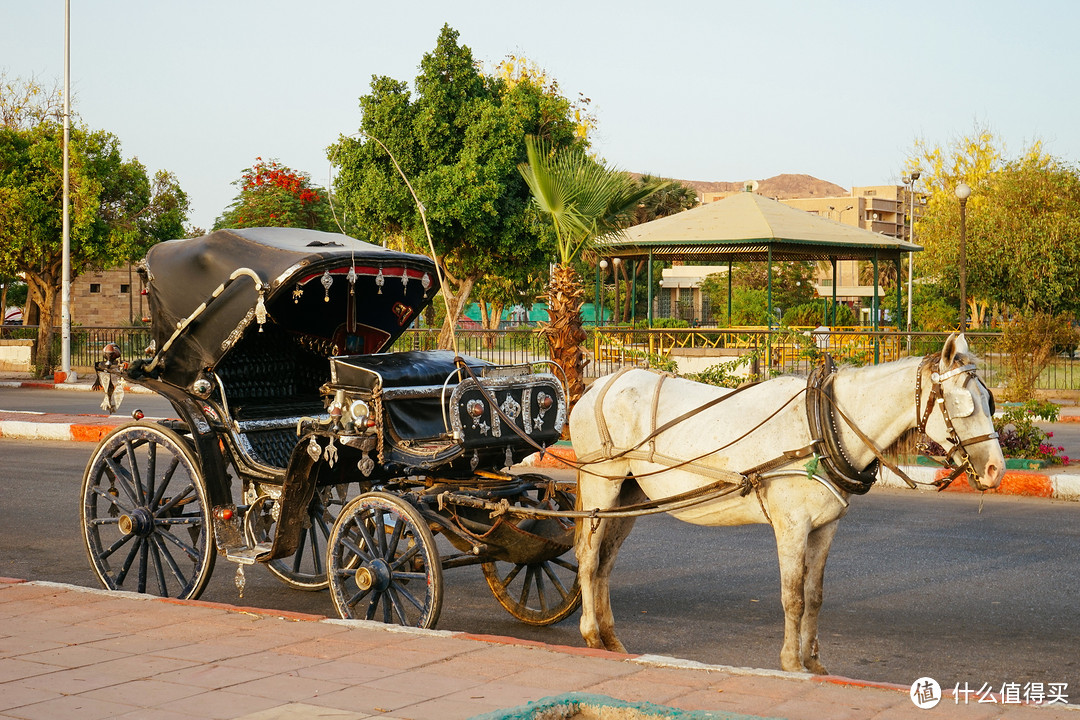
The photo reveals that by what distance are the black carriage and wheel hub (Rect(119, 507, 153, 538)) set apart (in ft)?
0.04

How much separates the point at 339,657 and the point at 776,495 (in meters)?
2.30

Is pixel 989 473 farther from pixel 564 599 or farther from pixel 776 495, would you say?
pixel 564 599

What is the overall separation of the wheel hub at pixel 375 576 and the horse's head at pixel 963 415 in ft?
10.0

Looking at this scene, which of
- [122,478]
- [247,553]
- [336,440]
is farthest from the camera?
[122,478]

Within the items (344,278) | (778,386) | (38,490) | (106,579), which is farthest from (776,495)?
(38,490)

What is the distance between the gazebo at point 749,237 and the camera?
25.9 metres

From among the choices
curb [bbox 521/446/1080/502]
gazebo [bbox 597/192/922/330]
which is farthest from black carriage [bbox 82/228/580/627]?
gazebo [bbox 597/192/922/330]

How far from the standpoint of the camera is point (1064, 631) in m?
6.88

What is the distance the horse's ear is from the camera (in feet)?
17.3

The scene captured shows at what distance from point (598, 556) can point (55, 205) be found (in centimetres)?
2822

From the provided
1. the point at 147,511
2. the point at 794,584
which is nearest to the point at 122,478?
the point at 147,511

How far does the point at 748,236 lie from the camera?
2564cm

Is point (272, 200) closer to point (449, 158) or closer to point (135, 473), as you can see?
point (449, 158)

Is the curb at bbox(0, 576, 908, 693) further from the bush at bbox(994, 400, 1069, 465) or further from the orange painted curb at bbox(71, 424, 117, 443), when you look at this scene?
the orange painted curb at bbox(71, 424, 117, 443)
